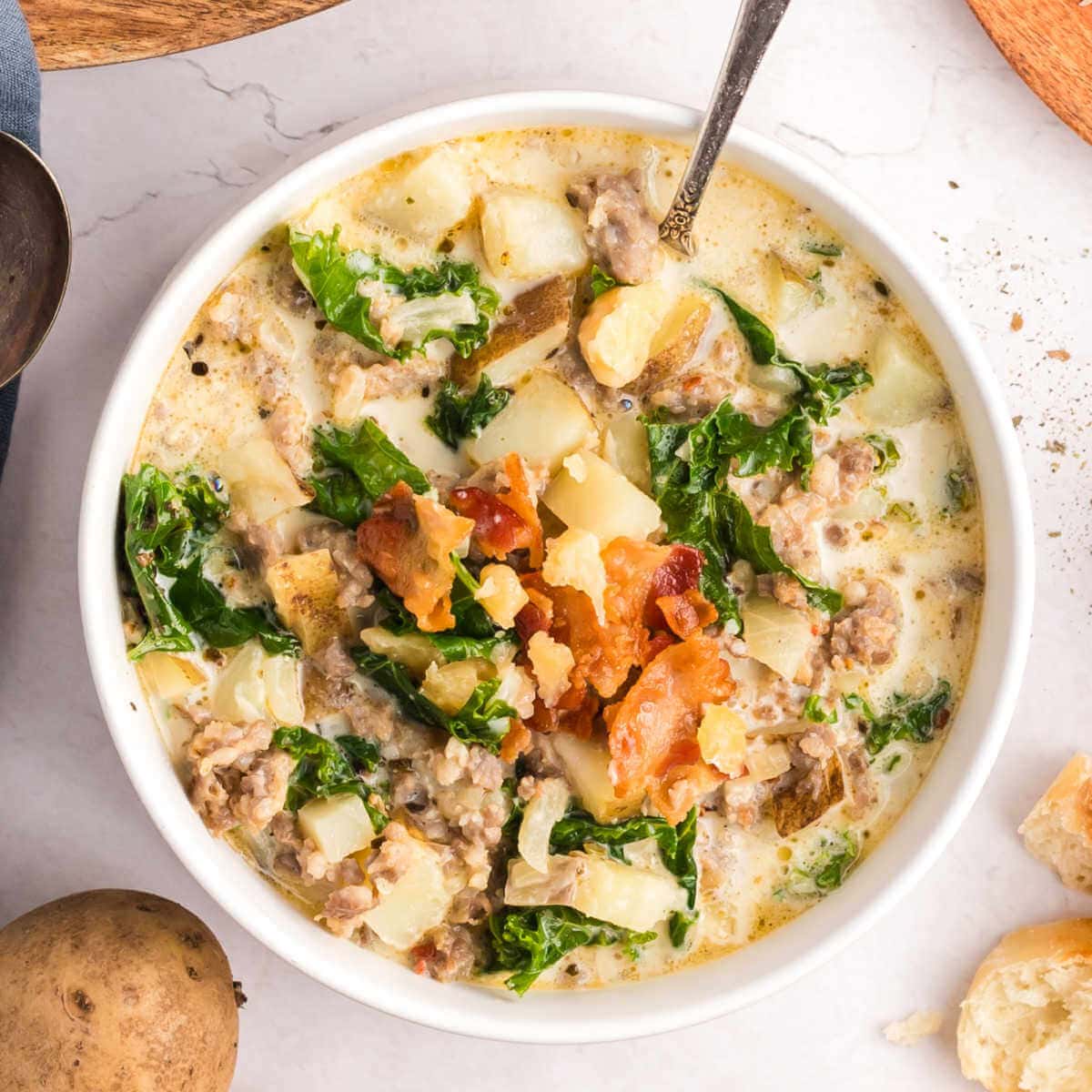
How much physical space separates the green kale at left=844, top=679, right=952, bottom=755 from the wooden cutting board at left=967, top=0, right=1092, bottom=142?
1.56 metres

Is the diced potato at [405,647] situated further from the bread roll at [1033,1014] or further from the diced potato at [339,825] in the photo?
the bread roll at [1033,1014]

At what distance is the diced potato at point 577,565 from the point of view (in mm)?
2922

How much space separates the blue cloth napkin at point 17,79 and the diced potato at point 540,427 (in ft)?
4.34

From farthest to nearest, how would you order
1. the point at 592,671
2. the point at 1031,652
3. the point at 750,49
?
the point at 1031,652 < the point at 592,671 < the point at 750,49

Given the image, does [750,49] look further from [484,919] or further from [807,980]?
[807,980]

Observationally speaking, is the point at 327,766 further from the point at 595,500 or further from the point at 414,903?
the point at 595,500

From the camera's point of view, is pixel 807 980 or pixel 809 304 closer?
pixel 809 304

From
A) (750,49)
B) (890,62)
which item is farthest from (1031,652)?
(750,49)

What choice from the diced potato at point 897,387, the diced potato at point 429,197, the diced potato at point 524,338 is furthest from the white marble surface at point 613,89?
the diced potato at point 524,338

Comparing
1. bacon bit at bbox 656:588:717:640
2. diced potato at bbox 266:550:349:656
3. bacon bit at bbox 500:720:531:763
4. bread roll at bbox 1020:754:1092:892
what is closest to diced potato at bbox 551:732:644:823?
bacon bit at bbox 500:720:531:763

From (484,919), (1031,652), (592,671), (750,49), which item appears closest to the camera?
(750,49)

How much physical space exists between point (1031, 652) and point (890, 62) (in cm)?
165

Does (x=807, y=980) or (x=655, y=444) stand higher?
(x=655, y=444)

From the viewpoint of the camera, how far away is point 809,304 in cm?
323
